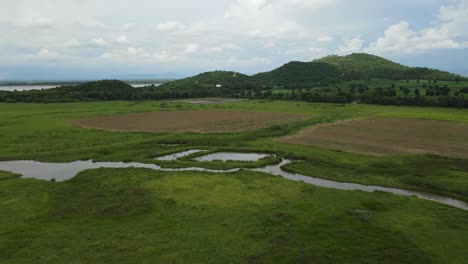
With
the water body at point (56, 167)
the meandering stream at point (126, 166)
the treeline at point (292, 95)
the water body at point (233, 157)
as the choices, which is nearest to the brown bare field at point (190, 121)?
the water body at point (233, 157)

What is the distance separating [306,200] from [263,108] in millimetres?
69537

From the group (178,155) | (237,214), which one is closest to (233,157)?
(178,155)

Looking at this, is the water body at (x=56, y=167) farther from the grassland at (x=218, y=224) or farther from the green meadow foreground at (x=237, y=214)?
the grassland at (x=218, y=224)

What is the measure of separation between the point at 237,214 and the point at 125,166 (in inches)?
739

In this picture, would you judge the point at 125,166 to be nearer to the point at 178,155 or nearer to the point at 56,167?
the point at 178,155

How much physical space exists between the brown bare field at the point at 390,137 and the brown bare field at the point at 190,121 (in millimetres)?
12128

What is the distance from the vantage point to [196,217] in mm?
24047

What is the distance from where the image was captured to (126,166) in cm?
3850

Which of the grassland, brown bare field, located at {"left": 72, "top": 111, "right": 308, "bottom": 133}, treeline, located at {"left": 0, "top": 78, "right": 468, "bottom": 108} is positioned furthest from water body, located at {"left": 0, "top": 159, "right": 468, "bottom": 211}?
treeline, located at {"left": 0, "top": 78, "right": 468, "bottom": 108}

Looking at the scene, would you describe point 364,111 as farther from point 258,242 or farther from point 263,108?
point 258,242

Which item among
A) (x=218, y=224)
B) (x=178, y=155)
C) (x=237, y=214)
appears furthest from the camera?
(x=178, y=155)

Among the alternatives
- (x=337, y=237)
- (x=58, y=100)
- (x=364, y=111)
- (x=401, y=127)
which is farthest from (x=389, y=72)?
(x=337, y=237)

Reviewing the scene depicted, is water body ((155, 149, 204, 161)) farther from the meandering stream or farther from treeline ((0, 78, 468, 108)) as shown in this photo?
treeline ((0, 78, 468, 108))

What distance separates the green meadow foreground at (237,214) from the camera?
1928cm
